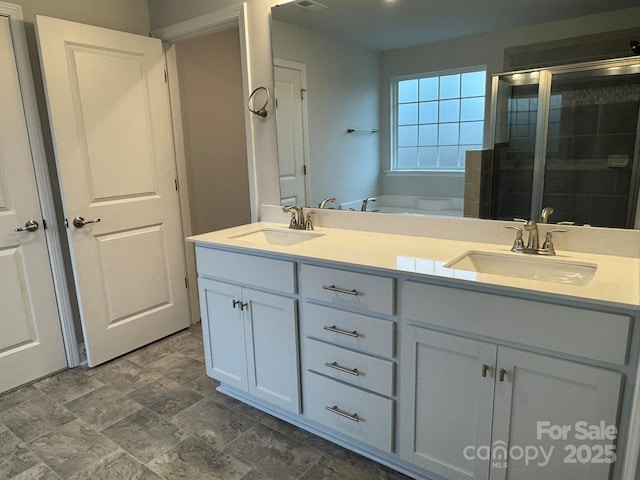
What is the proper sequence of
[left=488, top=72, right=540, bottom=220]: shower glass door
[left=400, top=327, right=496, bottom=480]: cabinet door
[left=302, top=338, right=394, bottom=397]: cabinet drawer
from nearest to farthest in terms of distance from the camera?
[left=400, top=327, right=496, bottom=480]: cabinet door, [left=302, top=338, right=394, bottom=397]: cabinet drawer, [left=488, top=72, right=540, bottom=220]: shower glass door

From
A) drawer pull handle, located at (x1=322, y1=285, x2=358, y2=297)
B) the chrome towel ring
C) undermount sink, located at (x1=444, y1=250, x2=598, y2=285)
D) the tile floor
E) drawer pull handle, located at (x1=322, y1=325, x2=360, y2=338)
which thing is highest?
the chrome towel ring

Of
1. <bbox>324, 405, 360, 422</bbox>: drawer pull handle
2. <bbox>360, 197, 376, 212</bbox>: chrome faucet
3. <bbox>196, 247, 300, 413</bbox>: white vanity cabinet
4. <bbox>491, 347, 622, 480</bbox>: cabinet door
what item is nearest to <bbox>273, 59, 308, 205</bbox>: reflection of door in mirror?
<bbox>360, 197, 376, 212</bbox>: chrome faucet

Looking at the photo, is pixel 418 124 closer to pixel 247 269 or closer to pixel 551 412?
pixel 247 269

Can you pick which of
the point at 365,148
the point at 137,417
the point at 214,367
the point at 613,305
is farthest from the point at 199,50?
the point at 613,305

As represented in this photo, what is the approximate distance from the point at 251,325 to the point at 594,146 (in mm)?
1613

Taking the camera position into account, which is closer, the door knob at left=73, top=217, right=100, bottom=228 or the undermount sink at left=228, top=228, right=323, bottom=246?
the undermount sink at left=228, top=228, right=323, bottom=246

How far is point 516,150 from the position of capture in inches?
70.4

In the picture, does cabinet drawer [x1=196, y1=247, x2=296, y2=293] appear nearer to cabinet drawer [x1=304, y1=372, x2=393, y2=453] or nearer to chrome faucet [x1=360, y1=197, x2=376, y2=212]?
cabinet drawer [x1=304, y1=372, x2=393, y2=453]

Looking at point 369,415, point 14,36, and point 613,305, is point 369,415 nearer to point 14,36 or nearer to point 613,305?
point 613,305

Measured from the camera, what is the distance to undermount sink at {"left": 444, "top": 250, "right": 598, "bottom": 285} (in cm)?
154

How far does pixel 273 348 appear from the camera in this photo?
1.97 meters

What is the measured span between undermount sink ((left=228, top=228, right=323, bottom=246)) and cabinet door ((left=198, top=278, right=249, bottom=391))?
0.30 meters

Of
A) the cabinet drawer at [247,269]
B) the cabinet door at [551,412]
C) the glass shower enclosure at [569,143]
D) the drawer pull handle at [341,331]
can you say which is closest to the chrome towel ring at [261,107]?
the cabinet drawer at [247,269]

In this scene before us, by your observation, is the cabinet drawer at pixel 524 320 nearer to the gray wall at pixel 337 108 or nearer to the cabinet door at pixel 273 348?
the cabinet door at pixel 273 348
